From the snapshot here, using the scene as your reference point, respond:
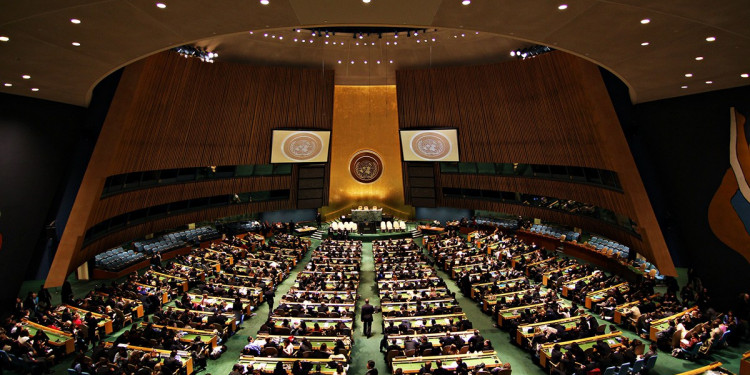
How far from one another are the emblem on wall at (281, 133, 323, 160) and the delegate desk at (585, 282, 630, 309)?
1600 centimetres

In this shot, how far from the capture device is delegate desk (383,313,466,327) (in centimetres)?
1138

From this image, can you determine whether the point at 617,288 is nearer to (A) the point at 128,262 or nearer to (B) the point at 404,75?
(B) the point at 404,75

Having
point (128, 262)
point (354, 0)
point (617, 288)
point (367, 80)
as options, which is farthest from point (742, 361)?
point (367, 80)

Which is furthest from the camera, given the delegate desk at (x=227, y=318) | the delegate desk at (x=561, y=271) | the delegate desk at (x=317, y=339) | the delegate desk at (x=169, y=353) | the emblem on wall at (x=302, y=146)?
the emblem on wall at (x=302, y=146)

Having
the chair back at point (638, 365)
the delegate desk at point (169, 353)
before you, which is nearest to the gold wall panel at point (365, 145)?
the delegate desk at point (169, 353)

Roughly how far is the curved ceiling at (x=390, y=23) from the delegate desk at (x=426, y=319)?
7.48 meters

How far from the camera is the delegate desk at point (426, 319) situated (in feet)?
37.3

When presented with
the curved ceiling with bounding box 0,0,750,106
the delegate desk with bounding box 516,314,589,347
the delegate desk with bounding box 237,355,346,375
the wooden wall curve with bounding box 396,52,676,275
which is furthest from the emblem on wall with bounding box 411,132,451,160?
the delegate desk with bounding box 237,355,346,375

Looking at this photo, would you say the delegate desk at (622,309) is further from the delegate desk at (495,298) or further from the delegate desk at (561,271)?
the delegate desk at (561,271)

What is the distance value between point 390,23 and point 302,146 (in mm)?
16927

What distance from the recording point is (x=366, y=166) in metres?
29.1

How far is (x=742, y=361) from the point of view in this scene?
8.70 m

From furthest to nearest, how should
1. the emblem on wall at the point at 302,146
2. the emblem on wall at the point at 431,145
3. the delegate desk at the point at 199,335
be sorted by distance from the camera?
the emblem on wall at the point at 302,146, the emblem on wall at the point at 431,145, the delegate desk at the point at 199,335

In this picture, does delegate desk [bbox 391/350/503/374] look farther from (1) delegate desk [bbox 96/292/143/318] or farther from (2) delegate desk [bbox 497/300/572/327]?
(1) delegate desk [bbox 96/292/143/318]
